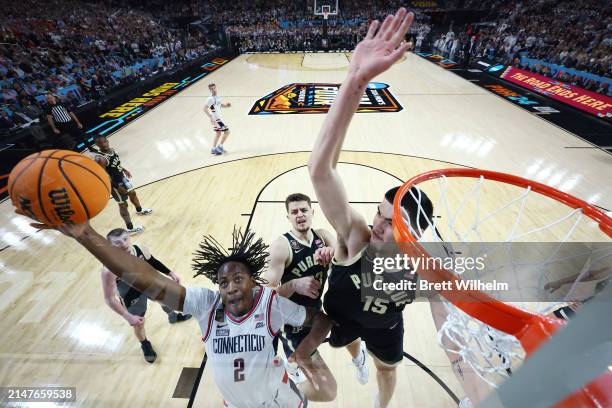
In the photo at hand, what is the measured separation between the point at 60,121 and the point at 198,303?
7.33 meters

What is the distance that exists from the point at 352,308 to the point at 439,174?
3.62 ft

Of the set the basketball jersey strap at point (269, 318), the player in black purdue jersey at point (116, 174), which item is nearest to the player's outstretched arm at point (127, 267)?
the basketball jersey strap at point (269, 318)

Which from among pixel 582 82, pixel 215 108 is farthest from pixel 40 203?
pixel 582 82

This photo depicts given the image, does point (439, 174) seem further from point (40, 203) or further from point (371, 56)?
point (40, 203)

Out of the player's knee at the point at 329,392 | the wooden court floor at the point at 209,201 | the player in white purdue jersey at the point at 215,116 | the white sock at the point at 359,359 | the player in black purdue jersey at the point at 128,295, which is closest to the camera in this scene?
the player's knee at the point at 329,392

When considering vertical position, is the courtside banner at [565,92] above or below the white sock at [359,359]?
above

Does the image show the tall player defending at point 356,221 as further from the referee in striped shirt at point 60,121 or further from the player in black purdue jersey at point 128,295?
the referee in striped shirt at point 60,121

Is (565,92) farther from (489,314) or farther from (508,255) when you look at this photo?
(489,314)

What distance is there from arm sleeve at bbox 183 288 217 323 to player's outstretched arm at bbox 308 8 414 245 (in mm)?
986

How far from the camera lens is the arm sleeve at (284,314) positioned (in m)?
1.83

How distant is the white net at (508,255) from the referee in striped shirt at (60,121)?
7.49 m

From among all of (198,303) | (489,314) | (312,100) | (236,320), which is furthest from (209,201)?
(312,100)

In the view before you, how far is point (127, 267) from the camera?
1.62m

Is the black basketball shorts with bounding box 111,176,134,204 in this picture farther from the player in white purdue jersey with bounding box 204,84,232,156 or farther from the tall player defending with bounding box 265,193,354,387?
the tall player defending with bounding box 265,193,354,387
